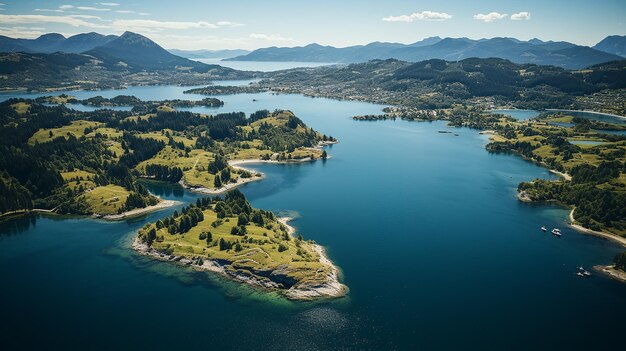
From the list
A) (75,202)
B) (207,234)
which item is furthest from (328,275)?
(75,202)

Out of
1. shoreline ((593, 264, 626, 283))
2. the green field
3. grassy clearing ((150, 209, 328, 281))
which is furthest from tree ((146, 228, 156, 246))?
shoreline ((593, 264, 626, 283))

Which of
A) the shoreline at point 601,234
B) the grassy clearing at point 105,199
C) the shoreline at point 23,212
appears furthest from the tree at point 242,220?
the shoreline at point 601,234

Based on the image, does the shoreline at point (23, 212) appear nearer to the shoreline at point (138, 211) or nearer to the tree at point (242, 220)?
the shoreline at point (138, 211)

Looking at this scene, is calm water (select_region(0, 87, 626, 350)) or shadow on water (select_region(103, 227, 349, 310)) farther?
shadow on water (select_region(103, 227, 349, 310))

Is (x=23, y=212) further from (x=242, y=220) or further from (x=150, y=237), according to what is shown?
(x=242, y=220)

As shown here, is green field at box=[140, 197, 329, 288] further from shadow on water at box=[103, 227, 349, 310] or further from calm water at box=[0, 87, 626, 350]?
calm water at box=[0, 87, 626, 350]

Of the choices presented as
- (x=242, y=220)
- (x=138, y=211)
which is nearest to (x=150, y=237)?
(x=242, y=220)
